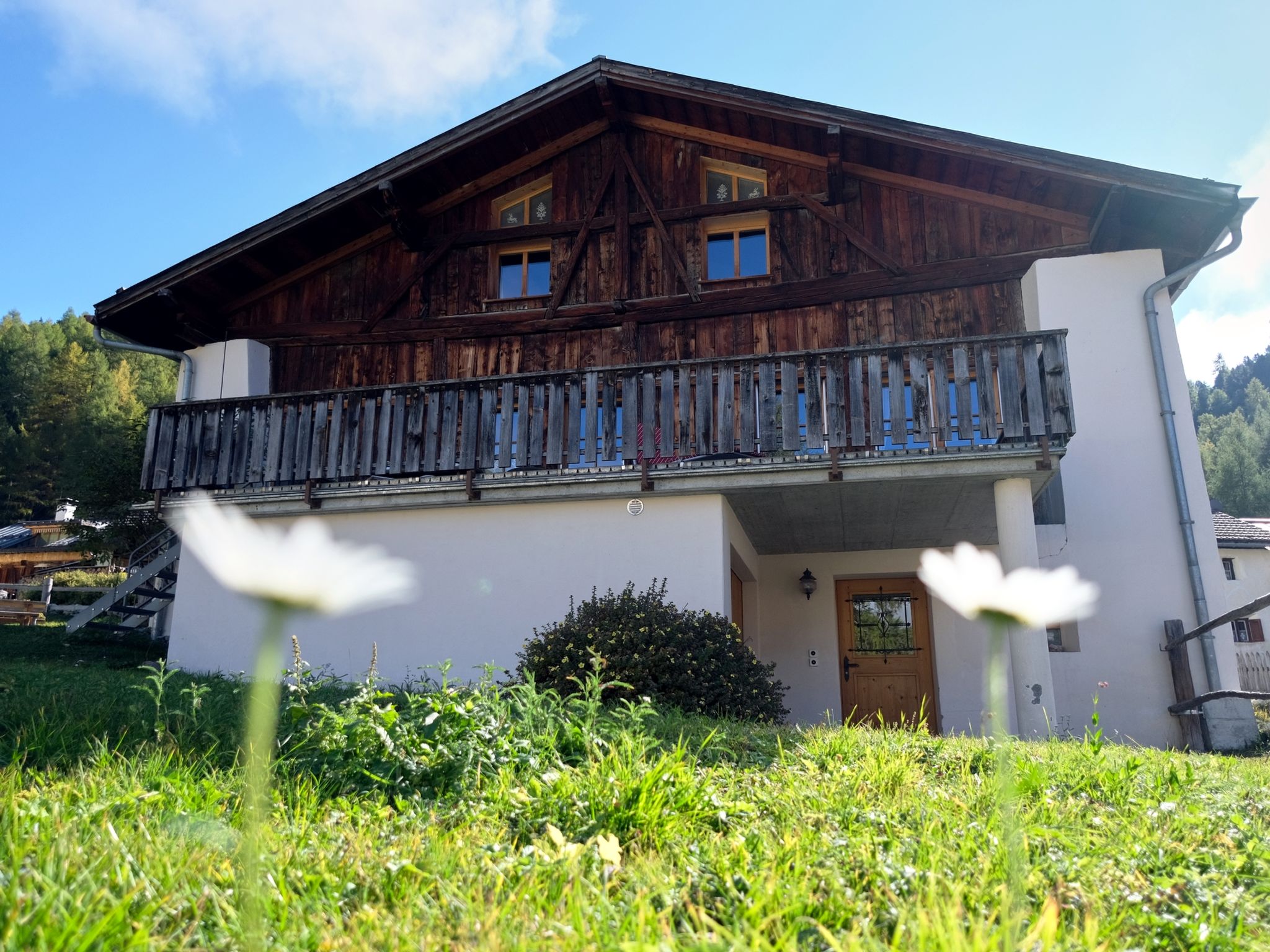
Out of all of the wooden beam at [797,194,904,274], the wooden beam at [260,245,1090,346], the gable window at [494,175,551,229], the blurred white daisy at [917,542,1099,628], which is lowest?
the blurred white daisy at [917,542,1099,628]

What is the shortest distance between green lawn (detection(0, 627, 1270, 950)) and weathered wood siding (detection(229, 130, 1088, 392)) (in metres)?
6.97

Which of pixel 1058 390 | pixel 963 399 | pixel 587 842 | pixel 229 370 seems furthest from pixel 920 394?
pixel 229 370

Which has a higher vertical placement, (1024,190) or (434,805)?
(1024,190)

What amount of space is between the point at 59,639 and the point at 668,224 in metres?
10.1

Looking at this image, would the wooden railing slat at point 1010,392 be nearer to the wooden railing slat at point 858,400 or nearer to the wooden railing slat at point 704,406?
the wooden railing slat at point 858,400

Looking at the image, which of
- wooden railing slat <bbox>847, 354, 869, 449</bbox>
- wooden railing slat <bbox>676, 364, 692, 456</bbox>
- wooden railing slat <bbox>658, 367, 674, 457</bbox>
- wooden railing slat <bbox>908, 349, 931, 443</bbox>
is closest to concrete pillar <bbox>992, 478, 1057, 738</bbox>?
wooden railing slat <bbox>908, 349, 931, 443</bbox>

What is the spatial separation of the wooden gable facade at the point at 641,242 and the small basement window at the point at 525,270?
116 mm

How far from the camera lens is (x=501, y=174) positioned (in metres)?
12.6

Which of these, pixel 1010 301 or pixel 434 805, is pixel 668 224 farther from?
pixel 434 805

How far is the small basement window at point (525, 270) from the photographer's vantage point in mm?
12234

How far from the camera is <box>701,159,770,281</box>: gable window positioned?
1156 centimetres

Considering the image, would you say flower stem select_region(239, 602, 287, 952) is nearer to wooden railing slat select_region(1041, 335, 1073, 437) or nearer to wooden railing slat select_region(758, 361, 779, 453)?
wooden railing slat select_region(758, 361, 779, 453)

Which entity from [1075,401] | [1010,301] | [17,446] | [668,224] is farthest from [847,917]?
[17,446]

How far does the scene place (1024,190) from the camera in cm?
1032
